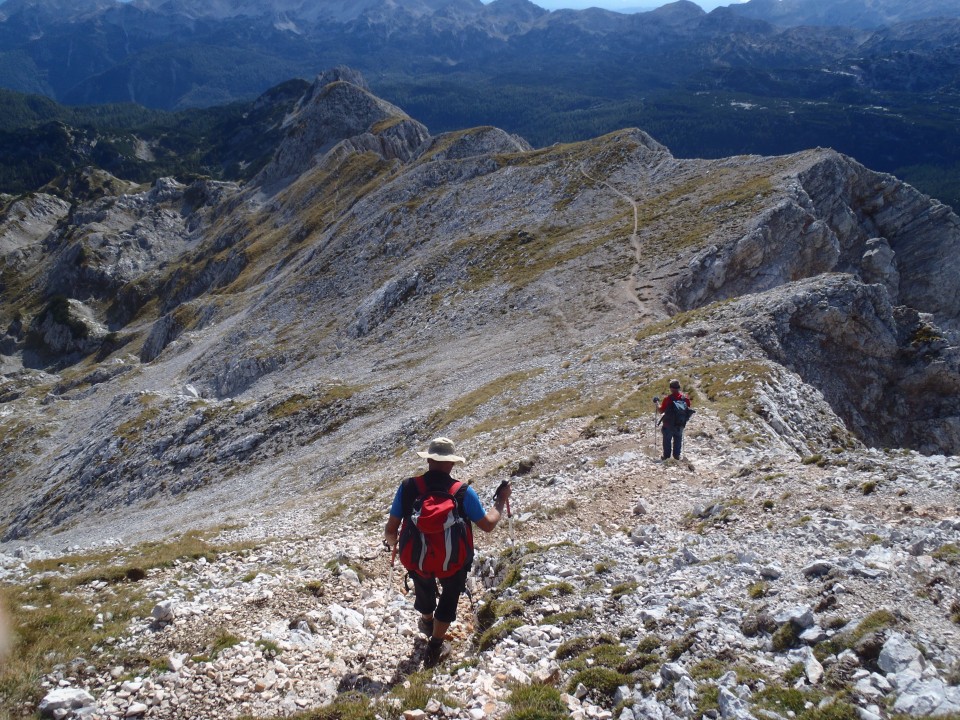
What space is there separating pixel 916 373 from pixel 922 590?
30716 millimetres

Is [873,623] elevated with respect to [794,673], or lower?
elevated

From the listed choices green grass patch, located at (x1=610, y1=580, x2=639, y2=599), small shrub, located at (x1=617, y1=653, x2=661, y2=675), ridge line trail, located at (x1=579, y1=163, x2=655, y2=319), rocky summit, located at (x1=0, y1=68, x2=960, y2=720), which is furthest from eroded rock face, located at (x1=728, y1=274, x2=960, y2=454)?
small shrub, located at (x1=617, y1=653, x2=661, y2=675)

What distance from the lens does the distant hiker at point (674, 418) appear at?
19.8 m

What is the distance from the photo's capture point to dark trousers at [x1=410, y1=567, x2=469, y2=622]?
10.4 metres

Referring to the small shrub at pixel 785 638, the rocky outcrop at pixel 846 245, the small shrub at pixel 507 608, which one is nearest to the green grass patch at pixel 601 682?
the small shrub at pixel 785 638

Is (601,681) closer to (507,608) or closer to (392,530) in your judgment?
(507,608)

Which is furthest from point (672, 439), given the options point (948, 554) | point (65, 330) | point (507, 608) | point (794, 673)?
point (65, 330)

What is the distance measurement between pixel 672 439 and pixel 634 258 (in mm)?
38580

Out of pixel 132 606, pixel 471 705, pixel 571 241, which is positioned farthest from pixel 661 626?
pixel 571 241

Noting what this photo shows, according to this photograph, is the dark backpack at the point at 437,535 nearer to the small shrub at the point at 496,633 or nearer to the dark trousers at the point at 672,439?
the small shrub at the point at 496,633

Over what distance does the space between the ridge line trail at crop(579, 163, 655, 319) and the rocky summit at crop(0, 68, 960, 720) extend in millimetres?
432

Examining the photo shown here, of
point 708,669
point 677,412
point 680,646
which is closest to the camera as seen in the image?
point 708,669

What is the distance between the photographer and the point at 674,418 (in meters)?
19.9

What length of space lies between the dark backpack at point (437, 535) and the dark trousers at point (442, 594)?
1.22ft
